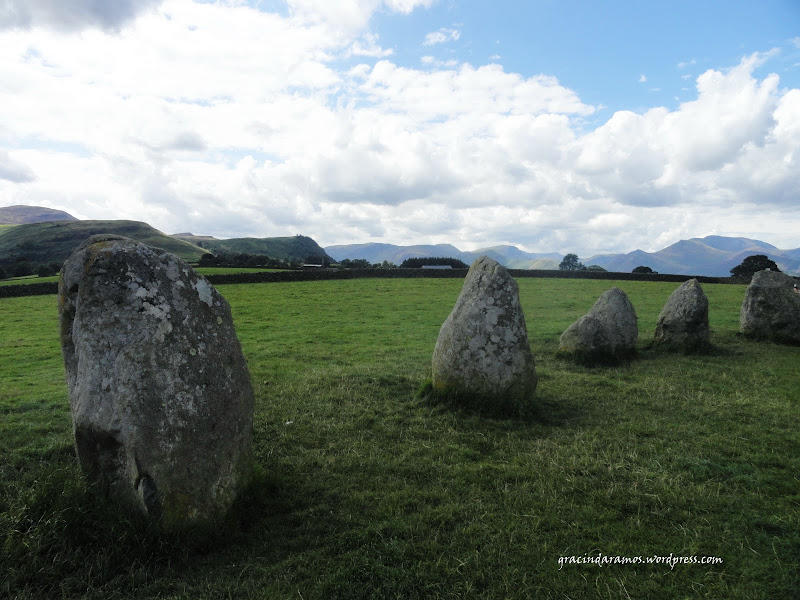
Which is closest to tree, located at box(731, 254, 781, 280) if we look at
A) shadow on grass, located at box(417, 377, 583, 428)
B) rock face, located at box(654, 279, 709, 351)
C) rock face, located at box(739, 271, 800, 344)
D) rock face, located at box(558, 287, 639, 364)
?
rock face, located at box(739, 271, 800, 344)

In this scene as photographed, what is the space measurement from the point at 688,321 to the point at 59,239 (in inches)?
6944

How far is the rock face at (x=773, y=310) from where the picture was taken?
17.1m

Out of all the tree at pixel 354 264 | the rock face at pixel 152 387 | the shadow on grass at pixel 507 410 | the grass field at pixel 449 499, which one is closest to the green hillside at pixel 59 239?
the tree at pixel 354 264

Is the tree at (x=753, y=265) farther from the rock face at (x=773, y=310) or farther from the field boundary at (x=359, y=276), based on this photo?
the rock face at (x=773, y=310)

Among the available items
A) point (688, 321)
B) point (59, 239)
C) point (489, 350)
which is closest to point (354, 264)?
point (688, 321)

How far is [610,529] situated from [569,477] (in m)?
1.25

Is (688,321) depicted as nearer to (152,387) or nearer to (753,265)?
(152,387)

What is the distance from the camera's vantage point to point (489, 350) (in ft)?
31.1

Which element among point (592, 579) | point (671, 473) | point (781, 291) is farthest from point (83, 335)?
point (781, 291)

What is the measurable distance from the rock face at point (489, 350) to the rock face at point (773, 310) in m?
13.0

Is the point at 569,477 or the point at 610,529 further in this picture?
the point at 569,477

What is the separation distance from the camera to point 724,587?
453 cm

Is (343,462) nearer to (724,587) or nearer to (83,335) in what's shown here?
(83,335)

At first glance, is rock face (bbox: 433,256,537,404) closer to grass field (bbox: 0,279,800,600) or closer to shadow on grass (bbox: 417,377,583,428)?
shadow on grass (bbox: 417,377,583,428)
